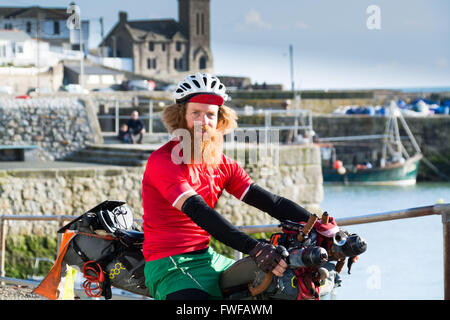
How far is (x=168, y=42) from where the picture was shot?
103 metres

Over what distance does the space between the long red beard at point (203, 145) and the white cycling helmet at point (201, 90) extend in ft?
0.42

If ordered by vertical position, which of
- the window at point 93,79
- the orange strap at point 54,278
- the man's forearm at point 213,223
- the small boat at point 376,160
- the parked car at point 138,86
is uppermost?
the window at point 93,79

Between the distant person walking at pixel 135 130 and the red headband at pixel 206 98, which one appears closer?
the red headband at pixel 206 98

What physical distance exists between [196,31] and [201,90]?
102086 millimetres

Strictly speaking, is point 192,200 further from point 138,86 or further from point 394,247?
point 138,86

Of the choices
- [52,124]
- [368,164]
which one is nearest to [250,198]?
[52,124]

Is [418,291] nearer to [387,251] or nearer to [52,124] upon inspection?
[387,251]

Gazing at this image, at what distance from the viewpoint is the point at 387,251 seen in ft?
87.8

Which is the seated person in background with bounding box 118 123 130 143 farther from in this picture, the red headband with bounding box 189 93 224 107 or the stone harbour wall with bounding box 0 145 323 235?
the red headband with bounding box 189 93 224 107

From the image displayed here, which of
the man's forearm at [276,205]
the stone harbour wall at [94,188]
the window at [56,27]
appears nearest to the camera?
the man's forearm at [276,205]

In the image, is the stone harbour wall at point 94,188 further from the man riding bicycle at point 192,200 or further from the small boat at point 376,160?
the small boat at point 376,160

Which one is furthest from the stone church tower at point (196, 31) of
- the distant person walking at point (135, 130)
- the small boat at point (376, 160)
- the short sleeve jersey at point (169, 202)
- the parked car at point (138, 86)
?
the short sleeve jersey at point (169, 202)

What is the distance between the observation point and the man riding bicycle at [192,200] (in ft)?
11.7

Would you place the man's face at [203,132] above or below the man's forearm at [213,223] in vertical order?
above
